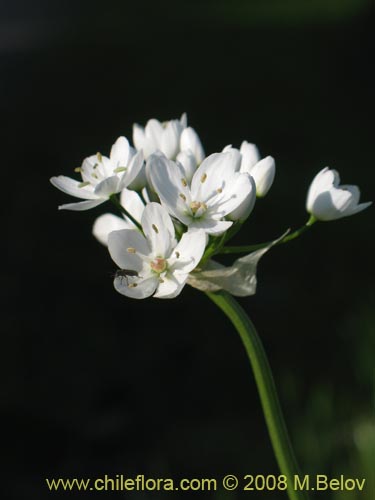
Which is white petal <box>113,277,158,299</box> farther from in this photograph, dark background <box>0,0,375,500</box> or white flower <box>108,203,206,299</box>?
dark background <box>0,0,375,500</box>

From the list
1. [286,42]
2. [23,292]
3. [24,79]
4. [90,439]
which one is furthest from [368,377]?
[286,42]

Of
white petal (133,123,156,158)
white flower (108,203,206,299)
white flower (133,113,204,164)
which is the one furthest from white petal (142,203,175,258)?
white petal (133,123,156,158)

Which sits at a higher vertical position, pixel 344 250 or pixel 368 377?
pixel 344 250

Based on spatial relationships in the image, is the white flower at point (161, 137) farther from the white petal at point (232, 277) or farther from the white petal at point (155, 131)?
the white petal at point (232, 277)

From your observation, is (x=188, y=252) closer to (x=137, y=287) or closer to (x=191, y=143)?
(x=137, y=287)

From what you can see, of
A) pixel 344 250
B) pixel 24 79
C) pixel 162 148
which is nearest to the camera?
pixel 162 148

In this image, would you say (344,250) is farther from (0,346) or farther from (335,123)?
(335,123)

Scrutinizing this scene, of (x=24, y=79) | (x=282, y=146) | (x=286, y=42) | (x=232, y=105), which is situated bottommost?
(x=282, y=146)

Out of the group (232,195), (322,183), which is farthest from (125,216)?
(322,183)
